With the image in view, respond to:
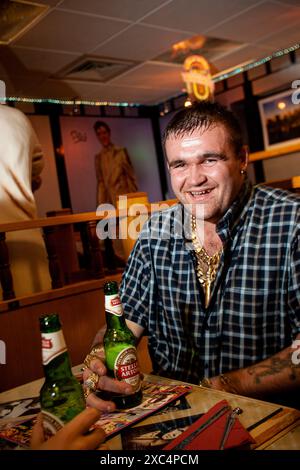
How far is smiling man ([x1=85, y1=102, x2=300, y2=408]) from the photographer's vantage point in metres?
1.45

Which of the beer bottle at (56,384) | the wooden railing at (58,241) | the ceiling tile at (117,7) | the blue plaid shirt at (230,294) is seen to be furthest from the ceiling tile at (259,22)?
the beer bottle at (56,384)

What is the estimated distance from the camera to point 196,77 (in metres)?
5.84

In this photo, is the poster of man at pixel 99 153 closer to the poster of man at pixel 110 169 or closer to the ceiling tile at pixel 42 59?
the poster of man at pixel 110 169

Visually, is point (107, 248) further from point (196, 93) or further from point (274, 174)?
point (274, 174)

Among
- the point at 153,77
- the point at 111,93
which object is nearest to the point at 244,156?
the point at 153,77

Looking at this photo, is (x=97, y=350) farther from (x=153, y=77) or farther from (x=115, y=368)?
(x=153, y=77)

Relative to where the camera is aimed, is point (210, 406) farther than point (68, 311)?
No

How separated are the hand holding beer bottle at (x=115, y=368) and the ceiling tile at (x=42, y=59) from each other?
16.1ft

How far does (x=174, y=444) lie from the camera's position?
0.85 metres

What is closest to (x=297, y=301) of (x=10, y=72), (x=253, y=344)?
(x=253, y=344)

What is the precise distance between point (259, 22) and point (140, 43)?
154 cm

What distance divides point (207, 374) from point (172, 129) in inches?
36.0

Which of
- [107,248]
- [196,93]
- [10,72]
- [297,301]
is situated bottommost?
[297,301]
